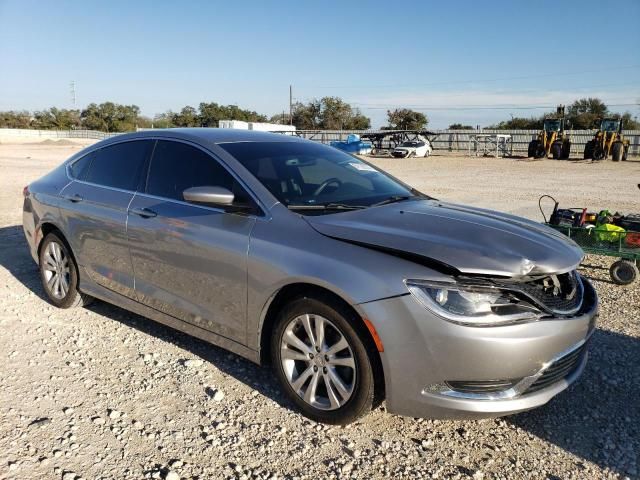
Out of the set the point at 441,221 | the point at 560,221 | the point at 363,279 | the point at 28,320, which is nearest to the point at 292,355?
the point at 363,279

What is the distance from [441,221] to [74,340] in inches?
119

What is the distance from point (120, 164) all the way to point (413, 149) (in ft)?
113

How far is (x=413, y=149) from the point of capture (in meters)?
37.4

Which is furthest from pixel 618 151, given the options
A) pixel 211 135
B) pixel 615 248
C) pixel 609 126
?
pixel 211 135

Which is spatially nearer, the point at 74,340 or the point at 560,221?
the point at 74,340

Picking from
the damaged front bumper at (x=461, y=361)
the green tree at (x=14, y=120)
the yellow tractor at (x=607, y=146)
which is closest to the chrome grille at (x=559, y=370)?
the damaged front bumper at (x=461, y=361)

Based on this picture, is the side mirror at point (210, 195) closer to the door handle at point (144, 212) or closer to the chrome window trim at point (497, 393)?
the door handle at point (144, 212)

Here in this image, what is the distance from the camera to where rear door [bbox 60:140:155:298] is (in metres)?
4.23

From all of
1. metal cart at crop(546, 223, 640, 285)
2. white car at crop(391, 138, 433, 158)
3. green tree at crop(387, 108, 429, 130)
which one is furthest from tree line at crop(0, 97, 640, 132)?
metal cart at crop(546, 223, 640, 285)

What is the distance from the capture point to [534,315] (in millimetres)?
2770

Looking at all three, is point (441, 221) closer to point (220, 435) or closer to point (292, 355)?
point (292, 355)

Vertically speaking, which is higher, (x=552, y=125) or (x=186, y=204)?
(x=552, y=125)

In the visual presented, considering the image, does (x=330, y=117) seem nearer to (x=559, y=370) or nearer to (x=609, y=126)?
(x=609, y=126)

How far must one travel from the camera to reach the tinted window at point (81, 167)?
4.85m
